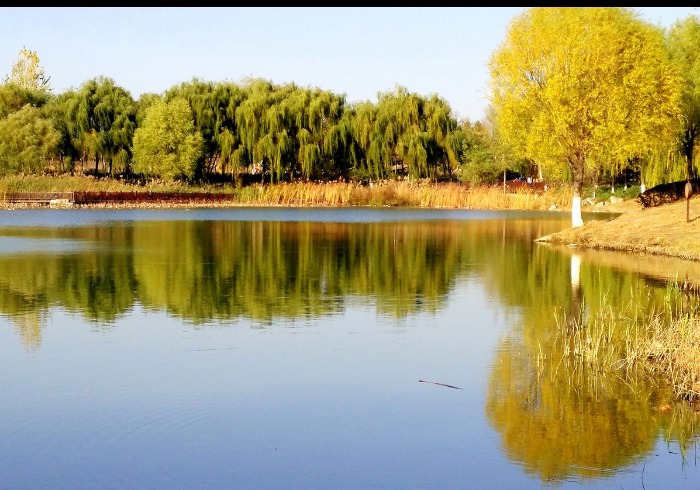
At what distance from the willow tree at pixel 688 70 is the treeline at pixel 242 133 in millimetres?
24718

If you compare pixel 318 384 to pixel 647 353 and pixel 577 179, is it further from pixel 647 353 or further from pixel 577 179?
pixel 577 179

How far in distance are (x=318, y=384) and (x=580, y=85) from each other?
25.8 m

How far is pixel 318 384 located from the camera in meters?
12.6

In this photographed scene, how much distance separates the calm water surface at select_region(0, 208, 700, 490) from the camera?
9164mm

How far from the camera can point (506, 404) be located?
11414mm

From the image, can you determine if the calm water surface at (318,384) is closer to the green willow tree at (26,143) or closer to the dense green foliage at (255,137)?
the dense green foliage at (255,137)

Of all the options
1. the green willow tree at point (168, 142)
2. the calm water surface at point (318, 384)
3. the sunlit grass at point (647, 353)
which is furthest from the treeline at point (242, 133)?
the sunlit grass at point (647, 353)

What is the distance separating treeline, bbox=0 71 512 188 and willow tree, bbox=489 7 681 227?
113 ft

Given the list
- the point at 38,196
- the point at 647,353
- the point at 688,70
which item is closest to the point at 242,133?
the point at 38,196

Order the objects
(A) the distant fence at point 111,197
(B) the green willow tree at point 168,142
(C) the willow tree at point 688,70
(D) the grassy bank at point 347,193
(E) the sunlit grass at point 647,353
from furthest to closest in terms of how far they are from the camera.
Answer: (B) the green willow tree at point 168,142 < (D) the grassy bank at point 347,193 < (A) the distant fence at point 111,197 < (C) the willow tree at point 688,70 < (E) the sunlit grass at point 647,353

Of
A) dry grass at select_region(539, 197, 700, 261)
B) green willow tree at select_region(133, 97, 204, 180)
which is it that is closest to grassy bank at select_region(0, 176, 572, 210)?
green willow tree at select_region(133, 97, 204, 180)

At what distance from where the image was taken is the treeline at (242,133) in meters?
70.9

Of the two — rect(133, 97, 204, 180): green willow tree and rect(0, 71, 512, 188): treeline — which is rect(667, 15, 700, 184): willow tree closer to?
rect(0, 71, 512, 188): treeline

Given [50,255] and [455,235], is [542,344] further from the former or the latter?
[455,235]
